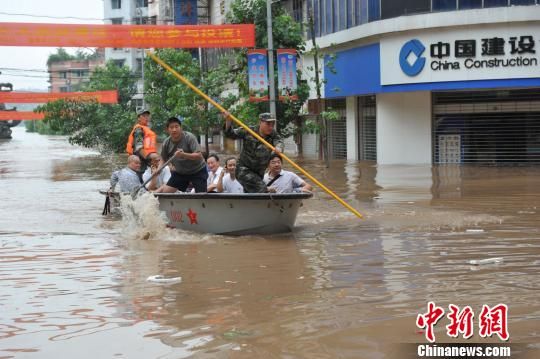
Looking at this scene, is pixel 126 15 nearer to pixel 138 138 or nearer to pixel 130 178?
pixel 138 138

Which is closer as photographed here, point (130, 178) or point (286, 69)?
point (130, 178)

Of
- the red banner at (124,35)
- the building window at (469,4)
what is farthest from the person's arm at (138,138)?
the building window at (469,4)

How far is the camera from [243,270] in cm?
1009

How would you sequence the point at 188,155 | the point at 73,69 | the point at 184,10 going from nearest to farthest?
the point at 188,155 → the point at 184,10 → the point at 73,69

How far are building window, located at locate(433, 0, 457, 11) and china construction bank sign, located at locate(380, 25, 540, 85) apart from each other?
26.7 inches

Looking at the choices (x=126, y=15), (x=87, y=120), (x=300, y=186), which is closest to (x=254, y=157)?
(x=300, y=186)

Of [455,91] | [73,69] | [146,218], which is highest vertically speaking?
[73,69]

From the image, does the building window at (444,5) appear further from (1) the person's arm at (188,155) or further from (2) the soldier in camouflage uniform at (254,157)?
(1) the person's arm at (188,155)

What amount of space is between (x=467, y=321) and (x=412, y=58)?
2131 centimetres

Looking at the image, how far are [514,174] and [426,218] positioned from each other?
978 centimetres

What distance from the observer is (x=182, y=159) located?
1307cm

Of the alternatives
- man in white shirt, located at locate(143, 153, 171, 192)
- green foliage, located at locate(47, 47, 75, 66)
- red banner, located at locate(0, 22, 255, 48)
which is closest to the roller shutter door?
red banner, located at locate(0, 22, 255, 48)

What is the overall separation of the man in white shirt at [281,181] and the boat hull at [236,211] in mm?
543

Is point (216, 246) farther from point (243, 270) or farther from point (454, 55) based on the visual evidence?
point (454, 55)
